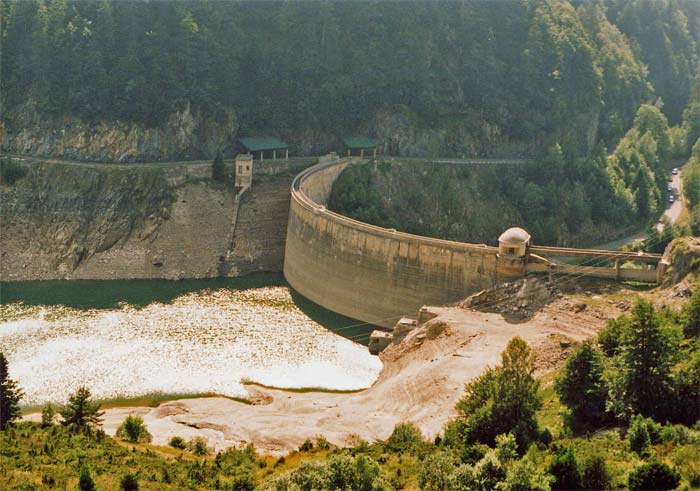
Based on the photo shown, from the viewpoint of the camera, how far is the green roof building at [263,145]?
4190 inches

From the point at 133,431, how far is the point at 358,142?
64584 millimetres

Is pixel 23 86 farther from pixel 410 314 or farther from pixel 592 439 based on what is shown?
pixel 592 439

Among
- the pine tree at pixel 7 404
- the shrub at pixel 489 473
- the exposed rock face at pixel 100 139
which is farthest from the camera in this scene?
the exposed rock face at pixel 100 139

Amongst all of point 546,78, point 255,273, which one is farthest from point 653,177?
point 255,273

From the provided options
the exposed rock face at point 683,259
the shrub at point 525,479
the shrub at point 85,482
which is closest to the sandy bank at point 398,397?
the exposed rock face at point 683,259

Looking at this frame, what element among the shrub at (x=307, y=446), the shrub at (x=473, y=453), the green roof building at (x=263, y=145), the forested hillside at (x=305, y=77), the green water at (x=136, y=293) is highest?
the forested hillside at (x=305, y=77)

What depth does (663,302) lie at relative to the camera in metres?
62.1

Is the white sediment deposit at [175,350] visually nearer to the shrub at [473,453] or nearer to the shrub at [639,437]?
the shrub at [473,453]

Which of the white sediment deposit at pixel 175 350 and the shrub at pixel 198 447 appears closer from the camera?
the shrub at pixel 198 447

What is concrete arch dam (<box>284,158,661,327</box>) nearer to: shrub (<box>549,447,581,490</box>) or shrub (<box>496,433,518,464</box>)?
shrub (<box>496,433,518,464</box>)

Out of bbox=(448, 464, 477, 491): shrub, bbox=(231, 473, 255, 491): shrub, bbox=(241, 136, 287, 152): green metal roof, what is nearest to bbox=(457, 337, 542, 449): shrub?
bbox=(448, 464, 477, 491): shrub

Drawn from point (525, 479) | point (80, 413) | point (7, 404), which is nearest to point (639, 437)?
point (525, 479)

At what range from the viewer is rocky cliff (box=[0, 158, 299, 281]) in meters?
91.4

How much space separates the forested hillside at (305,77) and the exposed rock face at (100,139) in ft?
0.51
